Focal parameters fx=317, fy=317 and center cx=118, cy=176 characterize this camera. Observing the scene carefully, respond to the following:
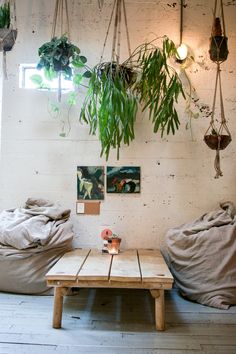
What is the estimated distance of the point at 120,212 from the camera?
3254mm

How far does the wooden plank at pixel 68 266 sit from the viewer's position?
2.19 m

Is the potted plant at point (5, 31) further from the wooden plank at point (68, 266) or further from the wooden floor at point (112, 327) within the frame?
the wooden floor at point (112, 327)

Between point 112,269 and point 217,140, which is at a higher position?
point 217,140

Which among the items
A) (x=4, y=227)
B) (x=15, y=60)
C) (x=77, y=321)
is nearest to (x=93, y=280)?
(x=77, y=321)

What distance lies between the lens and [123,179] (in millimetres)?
3266

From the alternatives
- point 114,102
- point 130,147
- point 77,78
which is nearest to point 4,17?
point 77,78

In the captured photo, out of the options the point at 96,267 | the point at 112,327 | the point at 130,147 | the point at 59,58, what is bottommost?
the point at 112,327

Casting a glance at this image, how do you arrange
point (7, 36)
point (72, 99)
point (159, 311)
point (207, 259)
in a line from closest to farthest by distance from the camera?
point (159, 311), point (207, 259), point (7, 36), point (72, 99)

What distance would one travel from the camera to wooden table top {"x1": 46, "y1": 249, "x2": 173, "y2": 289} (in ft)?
7.16

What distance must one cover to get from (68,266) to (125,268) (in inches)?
17.3

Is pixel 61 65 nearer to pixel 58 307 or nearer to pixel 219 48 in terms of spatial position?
pixel 219 48

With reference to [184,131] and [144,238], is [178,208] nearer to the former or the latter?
[144,238]

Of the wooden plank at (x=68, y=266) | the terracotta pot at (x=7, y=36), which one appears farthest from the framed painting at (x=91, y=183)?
the terracotta pot at (x=7, y=36)

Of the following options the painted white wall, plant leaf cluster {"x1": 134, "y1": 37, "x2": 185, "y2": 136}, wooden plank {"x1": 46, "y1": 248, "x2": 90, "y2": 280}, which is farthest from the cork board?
plant leaf cluster {"x1": 134, "y1": 37, "x2": 185, "y2": 136}
